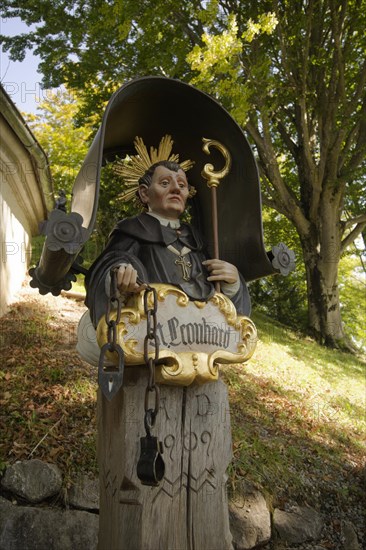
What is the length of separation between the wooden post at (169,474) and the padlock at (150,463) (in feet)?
0.78

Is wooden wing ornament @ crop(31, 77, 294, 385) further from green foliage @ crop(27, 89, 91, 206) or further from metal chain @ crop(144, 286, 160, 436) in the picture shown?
green foliage @ crop(27, 89, 91, 206)

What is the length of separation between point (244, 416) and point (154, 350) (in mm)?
3355

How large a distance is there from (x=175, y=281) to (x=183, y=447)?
0.82 meters

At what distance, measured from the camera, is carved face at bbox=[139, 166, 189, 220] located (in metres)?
2.78

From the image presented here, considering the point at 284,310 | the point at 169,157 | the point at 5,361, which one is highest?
the point at 169,157

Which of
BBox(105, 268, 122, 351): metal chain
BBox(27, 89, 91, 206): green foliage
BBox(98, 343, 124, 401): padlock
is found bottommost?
BBox(98, 343, 124, 401): padlock

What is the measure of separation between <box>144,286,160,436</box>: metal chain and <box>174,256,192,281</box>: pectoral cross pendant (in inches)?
14.1

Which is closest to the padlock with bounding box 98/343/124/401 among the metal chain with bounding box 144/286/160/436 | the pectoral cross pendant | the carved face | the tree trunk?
the metal chain with bounding box 144/286/160/436

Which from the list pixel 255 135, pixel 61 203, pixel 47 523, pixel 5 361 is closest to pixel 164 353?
pixel 61 203

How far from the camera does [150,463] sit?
1986 mm

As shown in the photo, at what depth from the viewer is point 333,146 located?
10062 mm

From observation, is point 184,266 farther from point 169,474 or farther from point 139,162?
point 169,474

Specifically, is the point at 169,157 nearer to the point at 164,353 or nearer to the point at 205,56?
the point at 164,353

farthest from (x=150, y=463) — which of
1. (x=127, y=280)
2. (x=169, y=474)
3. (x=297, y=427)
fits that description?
(x=297, y=427)
